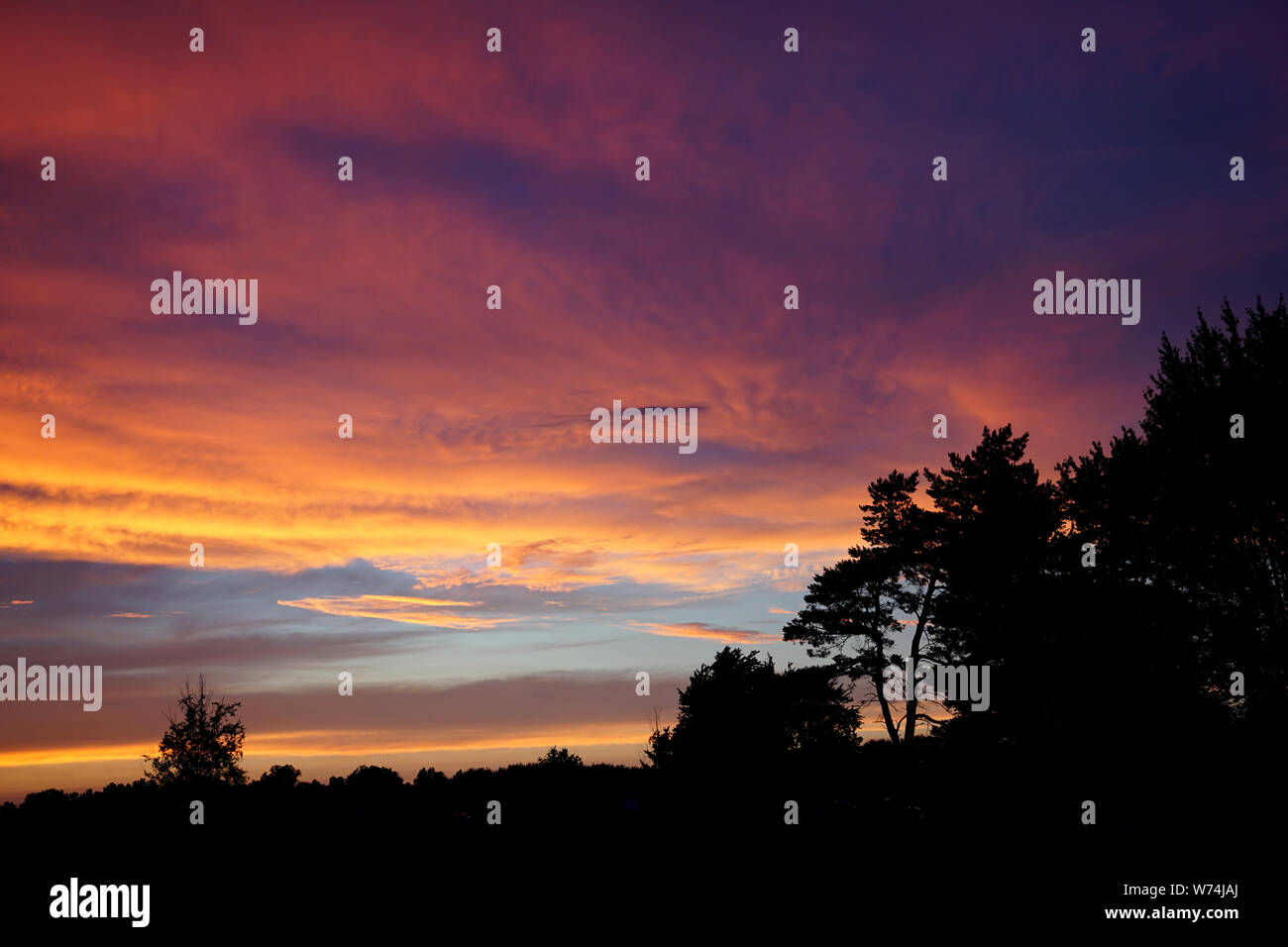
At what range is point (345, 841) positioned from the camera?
78.4 ft

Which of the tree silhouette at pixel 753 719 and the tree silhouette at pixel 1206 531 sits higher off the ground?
the tree silhouette at pixel 1206 531

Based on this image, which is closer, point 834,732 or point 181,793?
point 181,793

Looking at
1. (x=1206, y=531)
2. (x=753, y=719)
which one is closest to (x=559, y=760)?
(x=753, y=719)

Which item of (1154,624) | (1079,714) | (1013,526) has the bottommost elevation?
(1079,714)

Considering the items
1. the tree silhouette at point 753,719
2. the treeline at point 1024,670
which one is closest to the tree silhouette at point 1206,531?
the treeline at point 1024,670

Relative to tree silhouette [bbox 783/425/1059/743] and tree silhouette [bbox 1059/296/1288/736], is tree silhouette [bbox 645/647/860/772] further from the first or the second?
tree silhouette [bbox 1059/296/1288/736]
